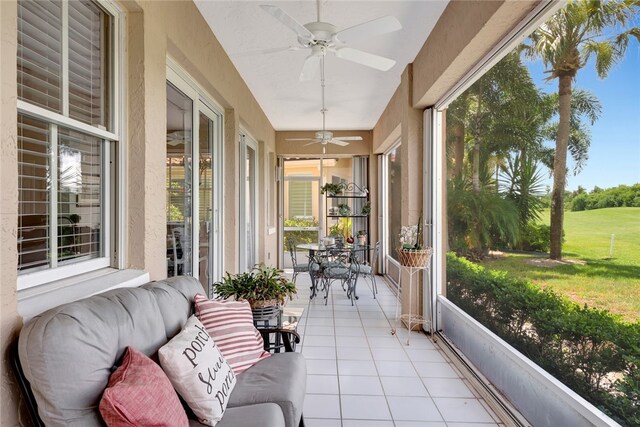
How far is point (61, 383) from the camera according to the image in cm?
104

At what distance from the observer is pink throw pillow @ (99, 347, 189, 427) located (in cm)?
107

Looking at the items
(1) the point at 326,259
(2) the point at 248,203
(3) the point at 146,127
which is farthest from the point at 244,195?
(3) the point at 146,127

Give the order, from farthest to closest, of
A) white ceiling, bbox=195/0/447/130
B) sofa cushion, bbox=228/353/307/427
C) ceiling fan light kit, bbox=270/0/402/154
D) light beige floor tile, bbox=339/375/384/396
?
white ceiling, bbox=195/0/447/130
light beige floor tile, bbox=339/375/384/396
ceiling fan light kit, bbox=270/0/402/154
sofa cushion, bbox=228/353/307/427

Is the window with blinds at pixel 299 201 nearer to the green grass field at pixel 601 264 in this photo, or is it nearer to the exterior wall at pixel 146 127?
the exterior wall at pixel 146 127

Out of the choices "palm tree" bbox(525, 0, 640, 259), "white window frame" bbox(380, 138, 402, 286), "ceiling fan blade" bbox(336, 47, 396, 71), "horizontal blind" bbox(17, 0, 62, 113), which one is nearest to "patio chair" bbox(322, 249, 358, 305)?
"white window frame" bbox(380, 138, 402, 286)

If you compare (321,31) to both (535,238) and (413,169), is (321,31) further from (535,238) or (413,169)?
(413,169)

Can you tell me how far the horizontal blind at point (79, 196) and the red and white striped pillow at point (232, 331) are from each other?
62 centimetres

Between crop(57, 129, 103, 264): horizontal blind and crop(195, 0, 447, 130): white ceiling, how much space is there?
5.23ft

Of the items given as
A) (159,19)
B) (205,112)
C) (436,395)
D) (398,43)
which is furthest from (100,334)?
(398,43)

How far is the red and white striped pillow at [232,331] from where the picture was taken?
1890 millimetres

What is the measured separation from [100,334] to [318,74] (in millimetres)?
3600

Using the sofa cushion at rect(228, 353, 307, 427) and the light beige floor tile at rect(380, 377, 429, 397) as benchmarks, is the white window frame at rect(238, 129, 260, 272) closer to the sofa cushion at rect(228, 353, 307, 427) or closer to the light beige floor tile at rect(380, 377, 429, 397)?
the light beige floor tile at rect(380, 377, 429, 397)

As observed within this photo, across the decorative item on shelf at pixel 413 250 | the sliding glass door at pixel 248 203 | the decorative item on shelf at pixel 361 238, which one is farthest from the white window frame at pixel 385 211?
the decorative item on shelf at pixel 413 250

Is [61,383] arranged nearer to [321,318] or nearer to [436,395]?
[436,395]
